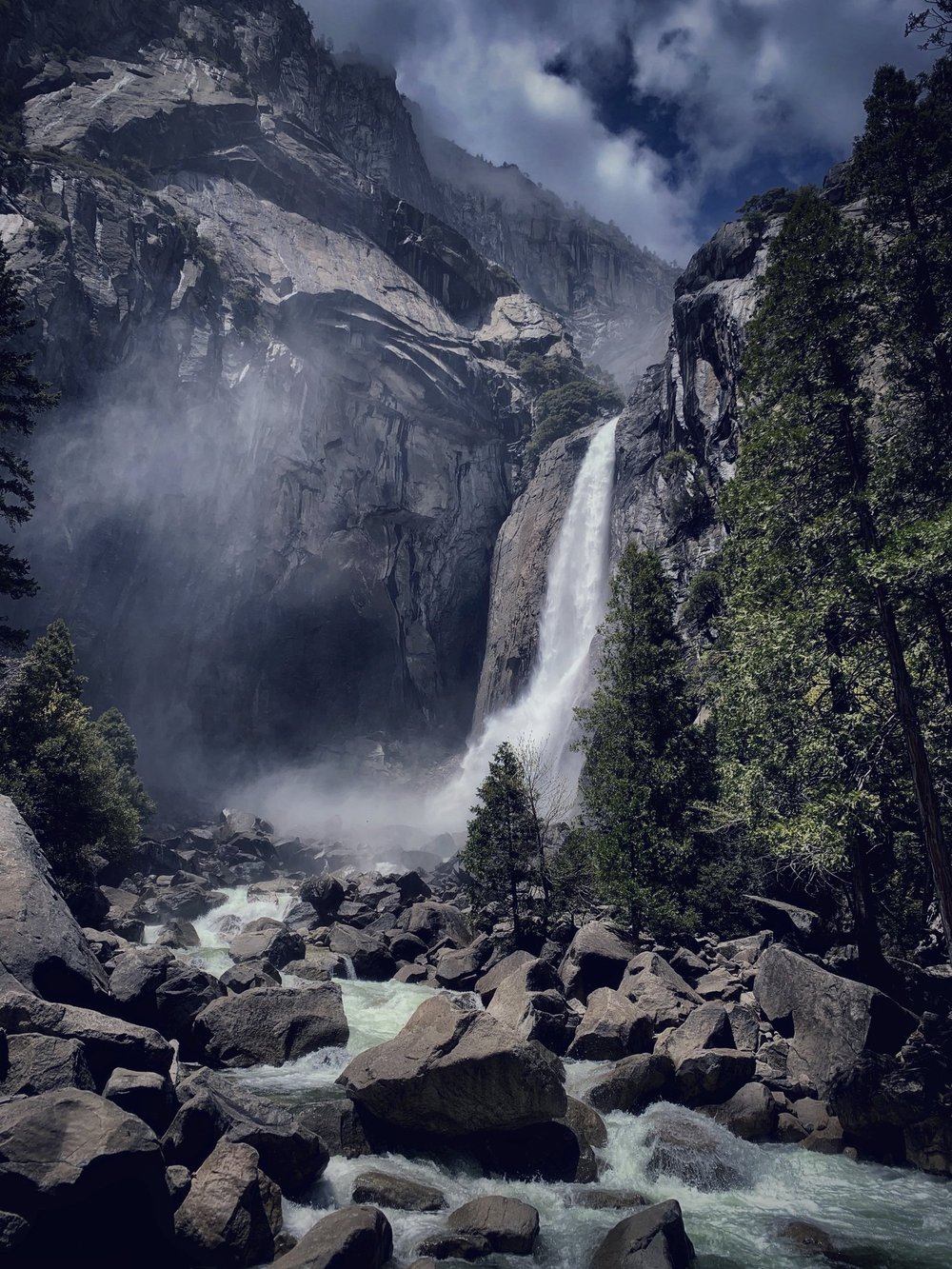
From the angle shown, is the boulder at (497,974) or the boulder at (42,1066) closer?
the boulder at (42,1066)

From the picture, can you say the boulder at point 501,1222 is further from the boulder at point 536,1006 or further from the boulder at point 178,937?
the boulder at point 178,937

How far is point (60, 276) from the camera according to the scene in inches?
2149

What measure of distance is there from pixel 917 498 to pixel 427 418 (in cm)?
6913

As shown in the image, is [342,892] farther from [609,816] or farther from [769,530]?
[769,530]

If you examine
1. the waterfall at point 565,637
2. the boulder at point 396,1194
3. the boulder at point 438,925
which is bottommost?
the boulder at point 396,1194

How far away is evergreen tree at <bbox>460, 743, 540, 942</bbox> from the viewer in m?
22.4

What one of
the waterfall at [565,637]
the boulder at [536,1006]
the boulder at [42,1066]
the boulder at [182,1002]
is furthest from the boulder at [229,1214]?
the waterfall at [565,637]

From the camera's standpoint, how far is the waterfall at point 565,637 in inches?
2165

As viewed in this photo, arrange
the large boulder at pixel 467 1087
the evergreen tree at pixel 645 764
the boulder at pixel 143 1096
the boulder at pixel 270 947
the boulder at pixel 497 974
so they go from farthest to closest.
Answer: the boulder at pixel 270 947 → the evergreen tree at pixel 645 764 → the boulder at pixel 497 974 → the large boulder at pixel 467 1087 → the boulder at pixel 143 1096

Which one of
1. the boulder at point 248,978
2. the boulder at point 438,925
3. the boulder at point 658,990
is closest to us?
the boulder at point 658,990

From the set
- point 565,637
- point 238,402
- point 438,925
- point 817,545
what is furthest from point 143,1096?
point 238,402

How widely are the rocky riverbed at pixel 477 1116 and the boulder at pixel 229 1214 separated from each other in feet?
0.09

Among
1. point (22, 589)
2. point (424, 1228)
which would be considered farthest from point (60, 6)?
point (424, 1228)

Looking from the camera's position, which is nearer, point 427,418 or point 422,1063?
point 422,1063
